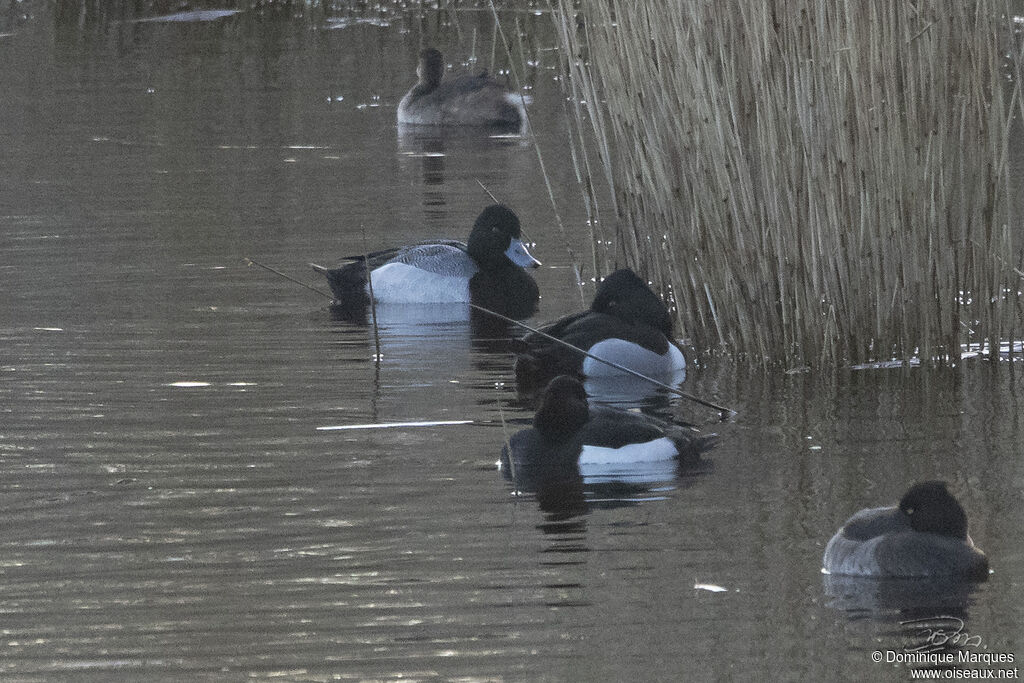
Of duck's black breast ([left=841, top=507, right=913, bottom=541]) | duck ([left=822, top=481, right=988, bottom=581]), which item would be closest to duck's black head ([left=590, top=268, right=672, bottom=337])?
duck's black breast ([left=841, top=507, right=913, bottom=541])

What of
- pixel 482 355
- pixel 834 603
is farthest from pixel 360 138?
pixel 834 603

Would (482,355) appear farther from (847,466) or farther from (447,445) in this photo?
(847,466)

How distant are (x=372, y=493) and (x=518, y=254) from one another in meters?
5.46

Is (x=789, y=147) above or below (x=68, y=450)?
above

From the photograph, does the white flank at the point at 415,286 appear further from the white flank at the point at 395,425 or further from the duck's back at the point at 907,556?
the duck's back at the point at 907,556

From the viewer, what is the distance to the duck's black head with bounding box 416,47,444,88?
72.6 ft

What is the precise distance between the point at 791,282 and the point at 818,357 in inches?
19.5

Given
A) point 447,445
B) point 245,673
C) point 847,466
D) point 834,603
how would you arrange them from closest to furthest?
point 245,673 < point 834,603 < point 847,466 < point 447,445

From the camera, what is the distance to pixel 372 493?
25.2 ft

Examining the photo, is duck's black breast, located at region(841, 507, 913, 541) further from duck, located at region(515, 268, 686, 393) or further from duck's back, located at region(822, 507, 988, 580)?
duck, located at region(515, 268, 686, 393)

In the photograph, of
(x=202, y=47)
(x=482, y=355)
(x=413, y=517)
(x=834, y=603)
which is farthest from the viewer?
(x=202, y=47)

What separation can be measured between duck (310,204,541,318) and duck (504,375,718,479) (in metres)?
4.35

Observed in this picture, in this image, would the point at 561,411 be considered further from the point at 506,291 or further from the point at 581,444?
the point at 506,291

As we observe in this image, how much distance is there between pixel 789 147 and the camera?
30.2 ft
